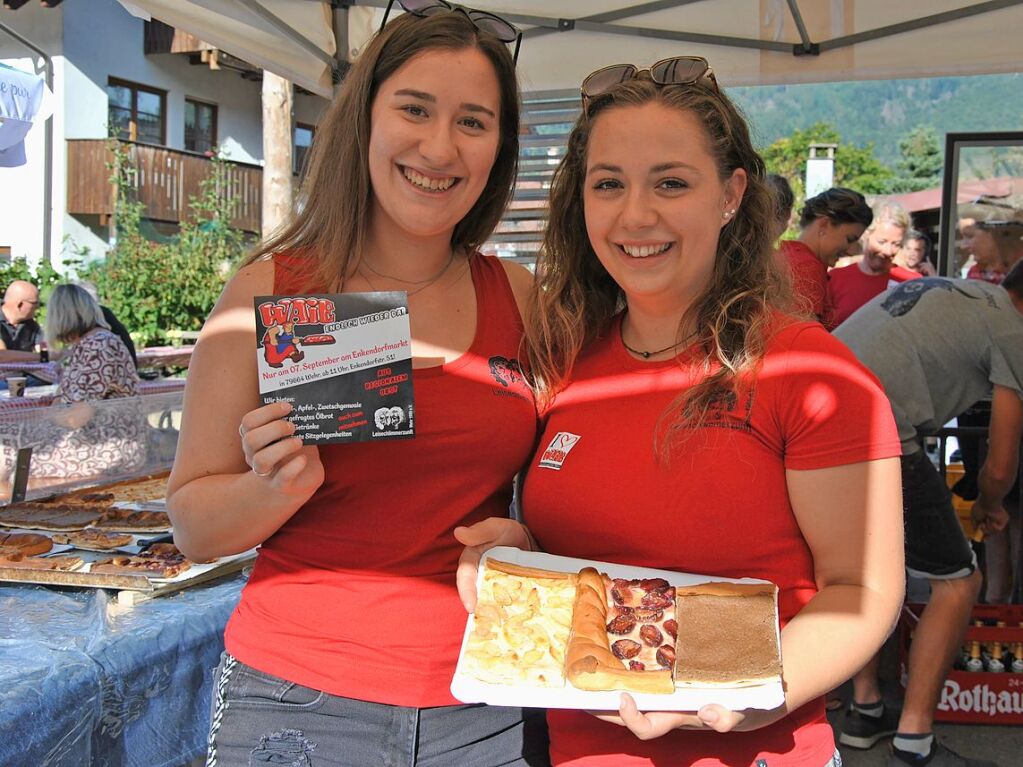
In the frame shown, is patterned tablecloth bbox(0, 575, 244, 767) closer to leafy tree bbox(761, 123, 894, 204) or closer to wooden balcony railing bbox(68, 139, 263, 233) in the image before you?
wooden balcony railing bbox(68, 139, 263, 233)

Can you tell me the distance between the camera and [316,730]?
1689 millimetres

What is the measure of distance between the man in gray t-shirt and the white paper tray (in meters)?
2.54

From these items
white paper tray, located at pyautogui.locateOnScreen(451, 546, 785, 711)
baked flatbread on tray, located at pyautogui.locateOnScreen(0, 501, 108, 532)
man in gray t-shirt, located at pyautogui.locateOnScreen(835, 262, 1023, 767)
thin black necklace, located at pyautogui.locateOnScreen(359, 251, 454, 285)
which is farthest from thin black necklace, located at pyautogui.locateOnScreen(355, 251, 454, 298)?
man in gray t-shirt, located at pyautogui.locateOnScreen(835, 262, 1023, 767)

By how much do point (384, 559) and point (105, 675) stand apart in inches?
35.3

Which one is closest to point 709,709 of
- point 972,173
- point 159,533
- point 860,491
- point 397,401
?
point 860,491

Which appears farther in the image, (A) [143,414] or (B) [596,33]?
(B) [596,33]

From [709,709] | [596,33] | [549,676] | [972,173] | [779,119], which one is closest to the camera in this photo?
[709,709]

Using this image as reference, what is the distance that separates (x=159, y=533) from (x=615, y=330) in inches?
71.5

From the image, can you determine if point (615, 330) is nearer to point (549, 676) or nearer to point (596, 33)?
point (549, 676)

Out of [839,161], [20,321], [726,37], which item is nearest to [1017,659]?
[726,37]

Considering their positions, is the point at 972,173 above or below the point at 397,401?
above

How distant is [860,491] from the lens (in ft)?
5.24

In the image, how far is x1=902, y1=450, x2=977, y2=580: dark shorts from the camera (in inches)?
153

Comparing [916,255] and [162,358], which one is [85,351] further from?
[916,255]
